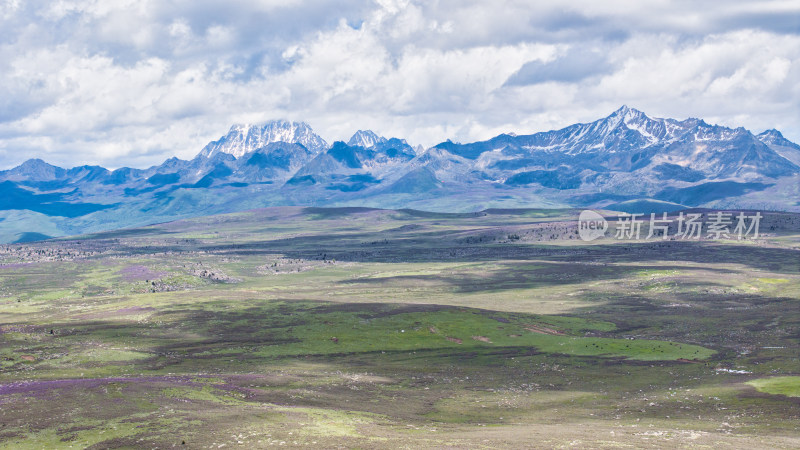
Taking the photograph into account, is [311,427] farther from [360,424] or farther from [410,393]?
[410,393]

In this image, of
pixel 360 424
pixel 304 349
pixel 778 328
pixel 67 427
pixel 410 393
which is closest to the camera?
pixel 67 427

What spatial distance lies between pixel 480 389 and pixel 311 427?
35.1 metres

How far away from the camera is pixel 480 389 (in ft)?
300

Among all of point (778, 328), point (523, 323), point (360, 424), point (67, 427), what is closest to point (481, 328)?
point (523, 323)

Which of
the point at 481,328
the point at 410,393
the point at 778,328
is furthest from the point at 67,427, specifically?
the point at 778,328

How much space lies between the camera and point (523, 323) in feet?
479

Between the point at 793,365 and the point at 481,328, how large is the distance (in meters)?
55.2

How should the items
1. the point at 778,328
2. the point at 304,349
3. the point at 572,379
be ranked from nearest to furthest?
the point at 572,379 < the point at 304,349 < the point at 778,328

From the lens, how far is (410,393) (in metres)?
87.5

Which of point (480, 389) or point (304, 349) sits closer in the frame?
point (480, 389)

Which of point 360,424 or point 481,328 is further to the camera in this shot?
point 481,328

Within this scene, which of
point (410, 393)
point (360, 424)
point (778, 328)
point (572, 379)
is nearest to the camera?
point (360, 424)

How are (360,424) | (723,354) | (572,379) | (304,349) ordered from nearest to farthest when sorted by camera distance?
(360,424) → (572,379) → (723,354) → (304,349)

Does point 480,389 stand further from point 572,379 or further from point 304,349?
point 304,349
